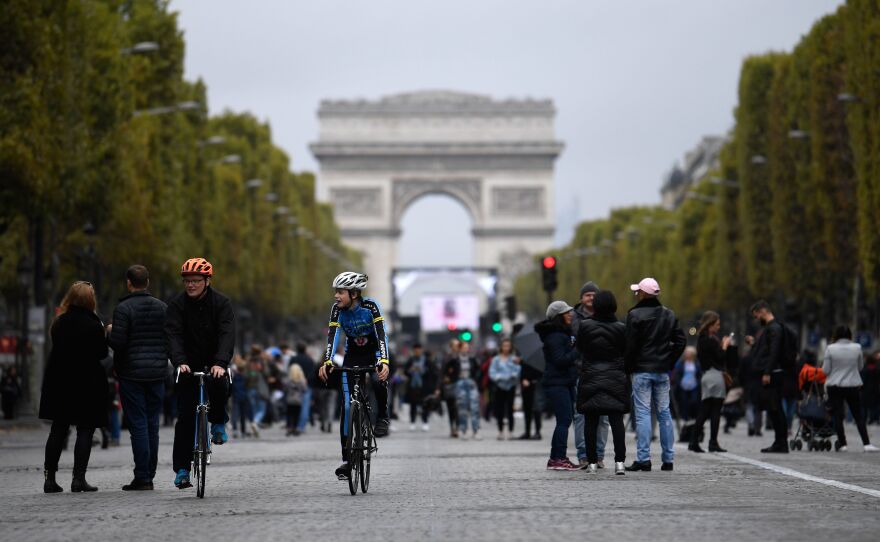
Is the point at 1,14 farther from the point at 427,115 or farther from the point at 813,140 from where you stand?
the point at 427,115

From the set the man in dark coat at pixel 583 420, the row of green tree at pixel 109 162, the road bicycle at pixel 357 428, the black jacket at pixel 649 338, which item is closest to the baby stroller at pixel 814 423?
the man in dark coat at pixel 583 420

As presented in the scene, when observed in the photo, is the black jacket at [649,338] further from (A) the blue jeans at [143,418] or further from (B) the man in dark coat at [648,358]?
(A) the blue jeans at [143,418]

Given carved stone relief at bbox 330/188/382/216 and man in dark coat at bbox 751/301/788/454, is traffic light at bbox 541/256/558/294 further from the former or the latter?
carved stone relief at bbox 330/188/382/216

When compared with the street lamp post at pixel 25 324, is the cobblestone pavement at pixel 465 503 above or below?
below

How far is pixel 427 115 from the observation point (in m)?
128

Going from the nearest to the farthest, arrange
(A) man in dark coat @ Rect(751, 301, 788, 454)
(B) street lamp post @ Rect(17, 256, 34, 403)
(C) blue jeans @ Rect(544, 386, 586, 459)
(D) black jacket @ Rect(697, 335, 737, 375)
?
1. (C) blue jeans @ Rect(544, 386, 586, 459)
2. (A) man in dark coat @ Rect(751, 301, 788, 454)
3. (D) black jacket @ Rect(697, 335, 737, 375)
4. (B) street lamp post @ Rect(17, 256, 34, 403)

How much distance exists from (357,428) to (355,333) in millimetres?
763

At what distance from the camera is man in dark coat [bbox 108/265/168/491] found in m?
14.9

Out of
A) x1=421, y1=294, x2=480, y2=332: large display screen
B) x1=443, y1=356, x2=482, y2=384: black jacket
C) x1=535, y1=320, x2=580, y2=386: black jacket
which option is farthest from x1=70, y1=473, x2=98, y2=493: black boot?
x1=421, y1=294, x2=480, y2=332: large display screen

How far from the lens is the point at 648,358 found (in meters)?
17.3

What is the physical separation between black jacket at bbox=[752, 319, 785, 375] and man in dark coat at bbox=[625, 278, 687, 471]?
3867mm

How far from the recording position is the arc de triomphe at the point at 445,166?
127688mm

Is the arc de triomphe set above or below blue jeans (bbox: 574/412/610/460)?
above

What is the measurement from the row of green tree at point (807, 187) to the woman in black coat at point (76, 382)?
2722 cm
